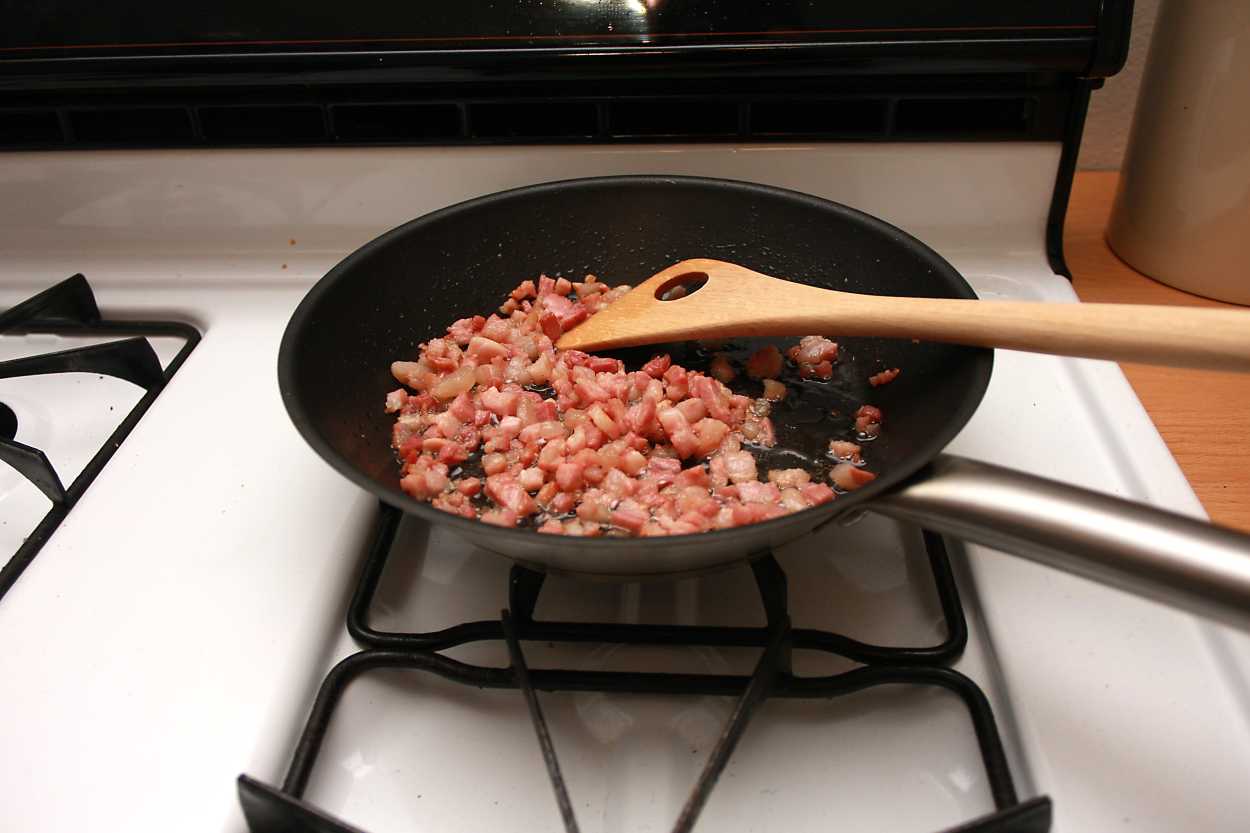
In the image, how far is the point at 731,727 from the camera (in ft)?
1.70

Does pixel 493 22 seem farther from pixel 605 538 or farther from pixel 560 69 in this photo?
pixel 605 538

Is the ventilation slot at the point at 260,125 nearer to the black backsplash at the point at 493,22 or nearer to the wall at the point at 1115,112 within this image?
the black backsplash at the point at 493,22

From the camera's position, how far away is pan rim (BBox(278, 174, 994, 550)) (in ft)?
1.67

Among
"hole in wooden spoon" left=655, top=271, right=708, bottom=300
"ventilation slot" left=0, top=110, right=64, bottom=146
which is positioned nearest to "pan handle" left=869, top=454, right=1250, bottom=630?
"hole in wooden spoon" left=655, top=271, right=708, bottom=300

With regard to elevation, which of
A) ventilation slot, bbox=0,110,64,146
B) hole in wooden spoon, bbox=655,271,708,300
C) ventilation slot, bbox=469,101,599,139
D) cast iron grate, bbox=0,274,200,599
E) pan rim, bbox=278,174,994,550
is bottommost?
cast iron grate, bbox=0,274,200,599

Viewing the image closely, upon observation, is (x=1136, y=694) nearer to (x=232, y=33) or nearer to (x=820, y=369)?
(x=820, y=369)

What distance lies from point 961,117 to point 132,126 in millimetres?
868

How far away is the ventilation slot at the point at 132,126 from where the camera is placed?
3.12 feet

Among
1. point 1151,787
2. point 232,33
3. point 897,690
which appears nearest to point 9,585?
point 232,33

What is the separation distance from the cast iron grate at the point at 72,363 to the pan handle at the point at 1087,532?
2.08ft

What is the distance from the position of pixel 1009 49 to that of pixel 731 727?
639mm

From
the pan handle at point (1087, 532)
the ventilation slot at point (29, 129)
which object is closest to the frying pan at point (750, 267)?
the pan handle at point (1087, 532)

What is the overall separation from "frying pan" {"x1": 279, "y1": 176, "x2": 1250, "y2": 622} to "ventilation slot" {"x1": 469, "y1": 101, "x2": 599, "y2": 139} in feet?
0.25

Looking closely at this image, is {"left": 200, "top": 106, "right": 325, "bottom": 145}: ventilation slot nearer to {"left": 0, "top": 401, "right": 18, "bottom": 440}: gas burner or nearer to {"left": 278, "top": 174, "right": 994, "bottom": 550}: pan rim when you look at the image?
{"left": 278, "top": 174, "right": 994, "bottom": 550}: pan rim
